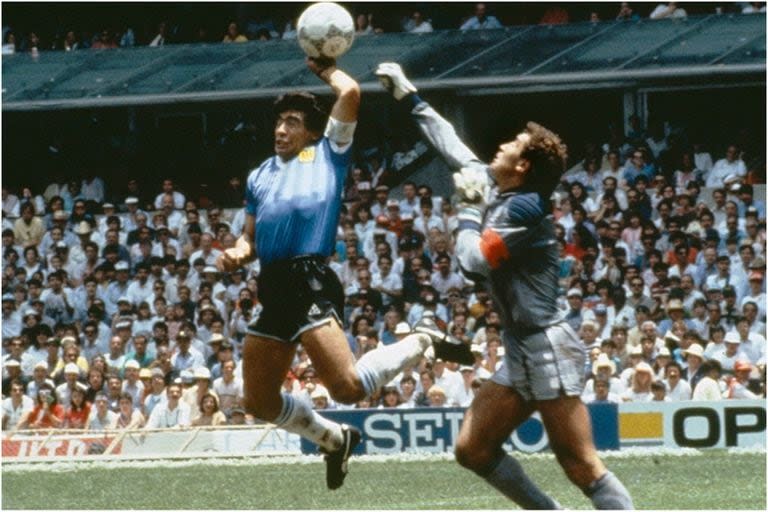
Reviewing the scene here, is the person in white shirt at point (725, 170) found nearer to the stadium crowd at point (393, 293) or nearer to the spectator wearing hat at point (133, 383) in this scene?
the stadium crowd at point (393, 293)

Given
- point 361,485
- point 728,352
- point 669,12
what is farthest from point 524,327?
point 669,12

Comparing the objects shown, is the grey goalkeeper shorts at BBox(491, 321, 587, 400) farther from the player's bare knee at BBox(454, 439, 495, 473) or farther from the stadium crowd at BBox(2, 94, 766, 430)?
the stadium crowd at BBox(2, 94, 766, 430)

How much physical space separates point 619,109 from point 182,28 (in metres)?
7.83

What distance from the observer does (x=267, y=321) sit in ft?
32.1

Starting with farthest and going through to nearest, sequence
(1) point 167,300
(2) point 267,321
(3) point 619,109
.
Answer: (3) point 619,109 < (1) point 167,300 < (2) point 267,321

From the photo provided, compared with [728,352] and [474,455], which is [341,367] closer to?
[474,455]

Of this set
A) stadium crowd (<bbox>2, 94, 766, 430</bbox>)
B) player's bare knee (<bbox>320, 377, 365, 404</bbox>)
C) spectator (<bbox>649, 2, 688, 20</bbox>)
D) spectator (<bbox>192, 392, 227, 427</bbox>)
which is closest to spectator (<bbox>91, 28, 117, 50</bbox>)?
stadium crowd (<bbox>2, 94, 766, 430</bbox>)

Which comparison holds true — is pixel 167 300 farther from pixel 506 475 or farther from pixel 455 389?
pixel 506 475

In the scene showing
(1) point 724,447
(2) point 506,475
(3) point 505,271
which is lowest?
(1) point 724,447

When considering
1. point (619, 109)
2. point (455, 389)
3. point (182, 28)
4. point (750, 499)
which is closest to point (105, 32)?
point (182, 28)

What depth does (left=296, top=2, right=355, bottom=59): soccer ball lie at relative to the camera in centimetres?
977

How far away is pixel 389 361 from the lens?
988cm

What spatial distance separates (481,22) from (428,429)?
11498 mm

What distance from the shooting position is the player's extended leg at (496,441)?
8.58m
